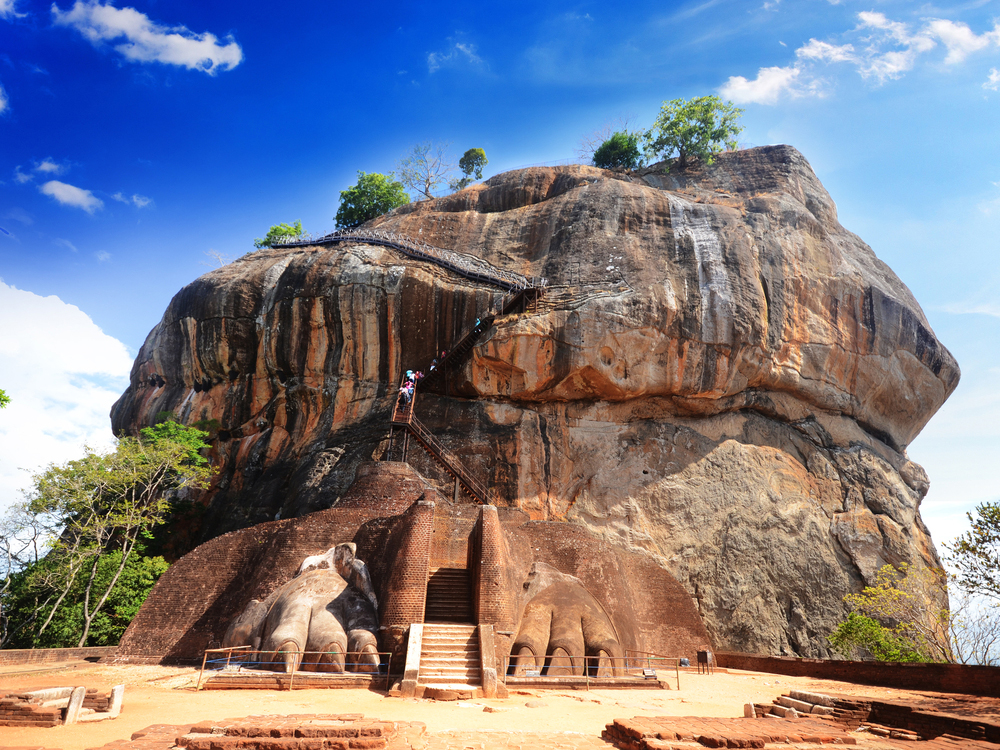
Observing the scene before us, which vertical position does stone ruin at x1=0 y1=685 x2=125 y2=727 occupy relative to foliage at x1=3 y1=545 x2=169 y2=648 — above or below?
below

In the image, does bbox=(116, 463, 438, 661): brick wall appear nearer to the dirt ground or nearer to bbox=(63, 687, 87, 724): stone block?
the dirt ground

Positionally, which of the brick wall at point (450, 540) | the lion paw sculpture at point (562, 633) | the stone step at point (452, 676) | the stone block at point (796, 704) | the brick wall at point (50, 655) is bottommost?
the brick wall at point (50, 655)

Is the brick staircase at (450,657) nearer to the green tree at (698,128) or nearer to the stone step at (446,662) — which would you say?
the stone step at (446,662)

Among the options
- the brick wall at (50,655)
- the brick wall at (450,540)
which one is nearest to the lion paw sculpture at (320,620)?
the brick wall at (450,540)

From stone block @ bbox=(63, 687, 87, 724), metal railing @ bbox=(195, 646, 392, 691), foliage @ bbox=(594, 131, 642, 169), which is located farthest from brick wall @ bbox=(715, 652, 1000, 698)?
foliage @ bbox=(594, 131, 642, 169)

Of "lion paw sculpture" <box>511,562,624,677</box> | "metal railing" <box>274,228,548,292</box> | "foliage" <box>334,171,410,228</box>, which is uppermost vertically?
"foliage" <box>334,171,410,228</box>

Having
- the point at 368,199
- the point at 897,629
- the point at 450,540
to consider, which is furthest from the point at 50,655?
the point at 368,199

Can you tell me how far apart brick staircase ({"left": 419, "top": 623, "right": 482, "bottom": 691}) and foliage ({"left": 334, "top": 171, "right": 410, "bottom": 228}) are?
30513 millimetres

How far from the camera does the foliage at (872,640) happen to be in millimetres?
16172

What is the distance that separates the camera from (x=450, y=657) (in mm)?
10469

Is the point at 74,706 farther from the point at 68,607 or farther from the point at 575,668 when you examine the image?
the point at 68,607

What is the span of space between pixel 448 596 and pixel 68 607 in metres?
13.1

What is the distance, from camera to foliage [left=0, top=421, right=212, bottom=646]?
17906 millimetres

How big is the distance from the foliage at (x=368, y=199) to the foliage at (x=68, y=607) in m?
23.8
